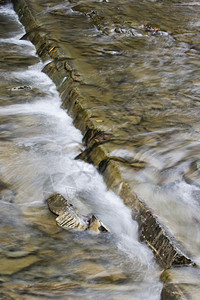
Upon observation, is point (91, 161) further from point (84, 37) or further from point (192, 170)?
point (84, 37)

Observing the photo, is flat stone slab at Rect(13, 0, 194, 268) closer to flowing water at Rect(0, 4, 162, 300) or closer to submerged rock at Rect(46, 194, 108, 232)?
flowing water at Rect(0, 4, 162, 300)

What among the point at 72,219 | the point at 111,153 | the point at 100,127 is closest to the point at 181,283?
the point at 72,219

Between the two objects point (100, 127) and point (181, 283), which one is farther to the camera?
point (100, 127)

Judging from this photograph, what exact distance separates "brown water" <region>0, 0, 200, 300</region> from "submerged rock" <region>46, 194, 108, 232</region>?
0.25ft

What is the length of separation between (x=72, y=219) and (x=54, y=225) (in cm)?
16

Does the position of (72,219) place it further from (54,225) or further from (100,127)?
(100,127)

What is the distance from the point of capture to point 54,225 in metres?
3.43

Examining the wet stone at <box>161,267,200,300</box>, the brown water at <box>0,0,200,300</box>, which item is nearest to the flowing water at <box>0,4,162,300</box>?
the brown water at <box>0,0,200,300</box>

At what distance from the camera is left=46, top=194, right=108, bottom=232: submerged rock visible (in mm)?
A: 3373

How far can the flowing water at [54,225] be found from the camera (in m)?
2.81

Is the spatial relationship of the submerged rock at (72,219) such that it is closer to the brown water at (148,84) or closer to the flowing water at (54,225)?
the flowing water at (54,225)

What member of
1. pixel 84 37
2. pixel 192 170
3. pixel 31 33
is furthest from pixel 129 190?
pixel 31 33

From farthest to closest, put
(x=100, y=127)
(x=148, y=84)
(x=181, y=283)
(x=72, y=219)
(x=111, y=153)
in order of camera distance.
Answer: (x=148, y=84)
(x=100, y=127)
(x=111, y=153)
(x=72, y=219)
(x=181, y=283)

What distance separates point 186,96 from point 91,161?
1.72m
